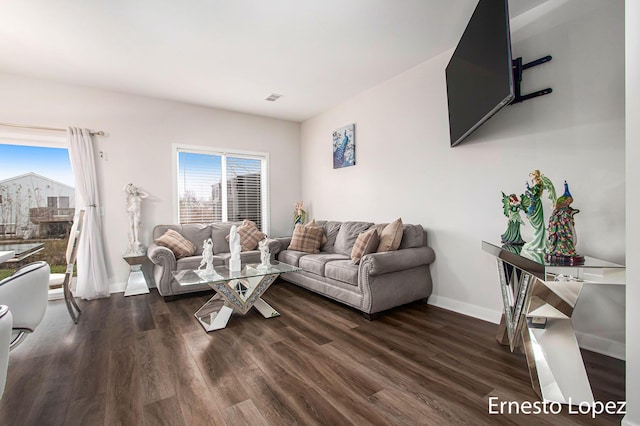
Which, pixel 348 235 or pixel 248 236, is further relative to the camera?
pixel 248 236

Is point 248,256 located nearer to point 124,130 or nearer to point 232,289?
point 232,289

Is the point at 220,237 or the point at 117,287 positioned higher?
the point at 220,237

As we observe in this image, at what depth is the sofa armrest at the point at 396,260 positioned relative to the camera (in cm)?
298

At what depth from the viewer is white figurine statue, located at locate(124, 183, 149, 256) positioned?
164 inches

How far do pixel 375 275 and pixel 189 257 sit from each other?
2.50 meters

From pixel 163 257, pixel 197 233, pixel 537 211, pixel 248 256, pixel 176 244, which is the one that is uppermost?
pixel 537 211

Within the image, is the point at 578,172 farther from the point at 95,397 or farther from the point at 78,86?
the point at 78,86

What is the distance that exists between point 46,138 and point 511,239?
5325 mm

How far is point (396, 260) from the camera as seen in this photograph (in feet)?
10.2

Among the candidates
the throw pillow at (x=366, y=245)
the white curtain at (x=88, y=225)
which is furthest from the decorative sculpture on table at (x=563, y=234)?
the white curtain at (x=88, y=225)

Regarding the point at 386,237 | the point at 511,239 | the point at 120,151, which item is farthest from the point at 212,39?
the point at 511,239

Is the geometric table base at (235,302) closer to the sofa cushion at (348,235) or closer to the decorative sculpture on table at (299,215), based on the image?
the sofa cushion at (348,235)

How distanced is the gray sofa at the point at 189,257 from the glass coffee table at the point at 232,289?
0.72 meters

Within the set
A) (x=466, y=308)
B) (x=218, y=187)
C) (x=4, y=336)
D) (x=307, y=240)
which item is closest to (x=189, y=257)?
(x=218, y=187)
